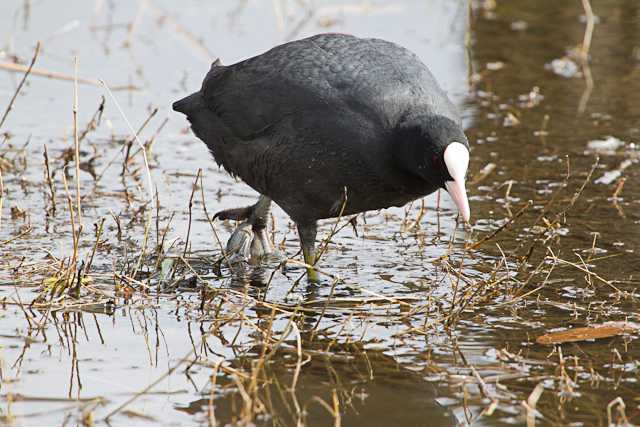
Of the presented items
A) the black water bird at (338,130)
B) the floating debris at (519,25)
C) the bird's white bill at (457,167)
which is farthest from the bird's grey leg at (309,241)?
the floating debris at (519,25)

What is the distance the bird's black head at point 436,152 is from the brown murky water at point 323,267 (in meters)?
0.30

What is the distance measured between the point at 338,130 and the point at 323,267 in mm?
858

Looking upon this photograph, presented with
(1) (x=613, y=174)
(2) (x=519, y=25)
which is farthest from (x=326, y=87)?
(2) (x=519, y=25)

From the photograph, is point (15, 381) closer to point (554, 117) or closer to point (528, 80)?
point (554, 117)

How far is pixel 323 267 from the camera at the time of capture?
541cm

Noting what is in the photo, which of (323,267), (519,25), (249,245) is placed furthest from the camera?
(519,25)

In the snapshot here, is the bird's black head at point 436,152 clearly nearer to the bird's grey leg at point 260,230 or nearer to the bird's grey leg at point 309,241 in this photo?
the bird's grey leg at point 309,241

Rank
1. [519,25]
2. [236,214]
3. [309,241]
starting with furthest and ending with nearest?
1. [519,25]
2. [236,214]
3. [309,241]

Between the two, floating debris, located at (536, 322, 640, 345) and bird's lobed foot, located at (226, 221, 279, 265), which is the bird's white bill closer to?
floating debris, located at (536, 322, 640, 345)

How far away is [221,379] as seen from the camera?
399 cm

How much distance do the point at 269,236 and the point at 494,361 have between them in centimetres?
183

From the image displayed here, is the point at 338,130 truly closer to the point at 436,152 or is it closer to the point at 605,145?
the point at 436,152

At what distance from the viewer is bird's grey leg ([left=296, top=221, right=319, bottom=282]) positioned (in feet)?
17.0

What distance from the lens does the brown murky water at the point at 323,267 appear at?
388cm
